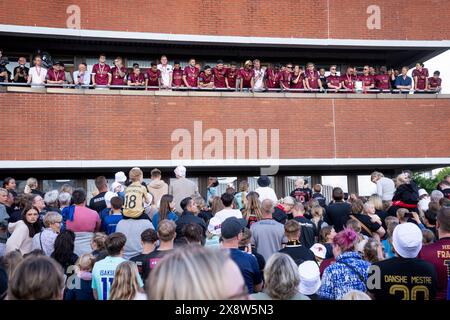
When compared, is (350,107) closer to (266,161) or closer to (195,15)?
(266,161)

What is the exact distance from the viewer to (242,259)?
5.70 metres

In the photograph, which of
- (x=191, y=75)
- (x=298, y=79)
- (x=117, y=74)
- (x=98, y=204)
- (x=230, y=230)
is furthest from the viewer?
(x=298, y=79)

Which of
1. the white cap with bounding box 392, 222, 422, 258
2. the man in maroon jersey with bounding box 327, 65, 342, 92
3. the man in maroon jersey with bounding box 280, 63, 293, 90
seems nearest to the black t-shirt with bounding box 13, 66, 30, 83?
the man in maroon jersey with bounding box 280, 63, 293, 90

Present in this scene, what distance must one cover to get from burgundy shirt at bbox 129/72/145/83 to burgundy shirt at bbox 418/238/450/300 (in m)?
13.0

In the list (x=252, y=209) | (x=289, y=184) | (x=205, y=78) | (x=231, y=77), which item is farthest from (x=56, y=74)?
(x=252, y=209)

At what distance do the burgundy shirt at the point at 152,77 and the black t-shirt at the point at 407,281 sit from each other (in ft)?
43.8

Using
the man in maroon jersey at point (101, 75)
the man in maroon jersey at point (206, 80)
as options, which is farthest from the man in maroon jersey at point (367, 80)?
the man in maroon jersey at point (101, 75)

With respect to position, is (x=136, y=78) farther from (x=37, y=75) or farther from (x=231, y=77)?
(x=231, y=77)

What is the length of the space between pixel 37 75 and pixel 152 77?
3.66 m

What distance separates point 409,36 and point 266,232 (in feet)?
45.7

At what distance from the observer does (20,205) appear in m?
9.09

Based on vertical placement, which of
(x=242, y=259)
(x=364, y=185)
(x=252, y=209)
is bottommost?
(x=242, y=259)
